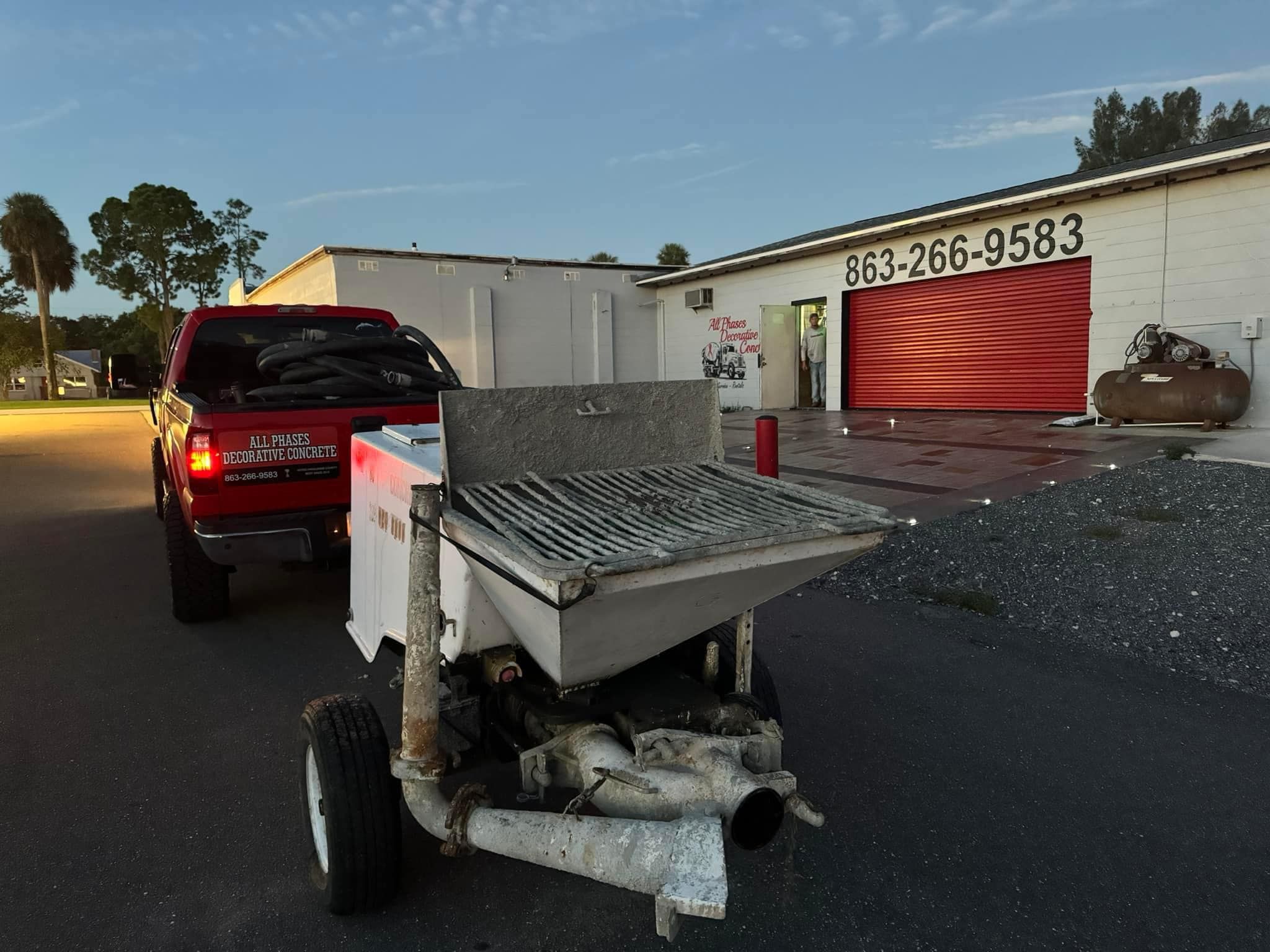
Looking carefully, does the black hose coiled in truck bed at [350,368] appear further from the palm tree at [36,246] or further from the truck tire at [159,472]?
the palm tree at [36,246]

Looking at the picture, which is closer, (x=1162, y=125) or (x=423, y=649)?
(x=423, y=649)

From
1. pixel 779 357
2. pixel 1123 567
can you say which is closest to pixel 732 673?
pixel 1123 567

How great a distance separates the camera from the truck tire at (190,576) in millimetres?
5406

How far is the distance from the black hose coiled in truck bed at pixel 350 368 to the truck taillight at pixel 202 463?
1.87 feet

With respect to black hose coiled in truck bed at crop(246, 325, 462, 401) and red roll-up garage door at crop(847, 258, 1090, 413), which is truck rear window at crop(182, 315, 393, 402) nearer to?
black hose coiled in truck bed at crop(246, 325, 462, 401)

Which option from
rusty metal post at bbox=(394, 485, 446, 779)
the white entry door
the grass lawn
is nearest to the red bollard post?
rusty metal post at bbox=(394, 485, 446, 779)

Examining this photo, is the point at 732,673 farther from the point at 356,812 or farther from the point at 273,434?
the point at 273,434

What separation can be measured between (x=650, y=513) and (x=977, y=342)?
15.2m

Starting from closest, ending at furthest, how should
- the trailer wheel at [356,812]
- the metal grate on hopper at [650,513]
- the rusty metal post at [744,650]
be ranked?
the metal grate on hopper at [650,513]
the trailer wheel at [356,812]
the rusty metal post at [744,650]

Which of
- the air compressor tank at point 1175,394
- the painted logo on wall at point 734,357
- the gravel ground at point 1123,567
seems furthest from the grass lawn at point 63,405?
the gravel ground at point 1123,567

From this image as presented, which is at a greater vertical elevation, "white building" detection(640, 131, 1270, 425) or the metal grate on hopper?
"white building" detection(640, 131, 1270, 425)

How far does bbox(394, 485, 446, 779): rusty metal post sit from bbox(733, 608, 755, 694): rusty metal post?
3.35 ft

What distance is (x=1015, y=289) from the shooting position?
49.6ft

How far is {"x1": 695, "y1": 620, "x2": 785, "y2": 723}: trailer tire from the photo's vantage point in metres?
3.01
